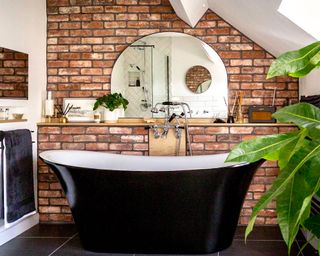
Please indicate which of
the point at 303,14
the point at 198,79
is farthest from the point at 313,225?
the point at 198,79

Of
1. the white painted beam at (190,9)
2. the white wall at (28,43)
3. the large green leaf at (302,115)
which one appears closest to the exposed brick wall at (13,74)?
the white wall at (28,43)

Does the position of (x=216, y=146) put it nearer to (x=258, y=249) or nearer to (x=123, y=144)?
(x=123, y=144)

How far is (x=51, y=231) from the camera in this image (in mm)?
3887

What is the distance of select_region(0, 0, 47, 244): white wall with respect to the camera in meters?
3.56

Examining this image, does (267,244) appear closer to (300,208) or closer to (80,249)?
(80,249)

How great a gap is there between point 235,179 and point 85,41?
2.43 metres

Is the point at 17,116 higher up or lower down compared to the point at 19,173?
higher up

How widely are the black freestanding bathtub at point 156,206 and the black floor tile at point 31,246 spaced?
0.32m

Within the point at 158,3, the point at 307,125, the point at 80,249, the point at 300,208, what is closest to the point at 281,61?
the point at 307,125

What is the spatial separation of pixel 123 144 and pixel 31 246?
1333 millimetres

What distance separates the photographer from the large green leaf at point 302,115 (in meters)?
0.70

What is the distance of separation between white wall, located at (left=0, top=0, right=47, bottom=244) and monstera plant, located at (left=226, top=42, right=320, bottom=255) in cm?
317

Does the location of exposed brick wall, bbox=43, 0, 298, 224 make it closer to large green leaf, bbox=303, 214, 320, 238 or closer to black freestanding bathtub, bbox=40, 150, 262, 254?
black freestanding bathtub, bbox=40, 150, 262, 254

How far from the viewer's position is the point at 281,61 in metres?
0.69
